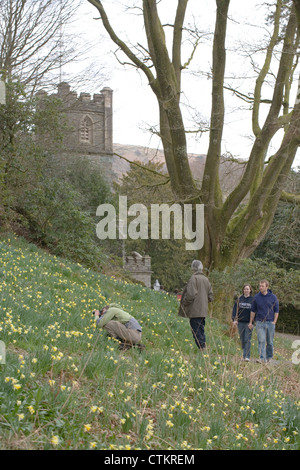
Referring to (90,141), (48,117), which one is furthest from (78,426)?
(90,141)

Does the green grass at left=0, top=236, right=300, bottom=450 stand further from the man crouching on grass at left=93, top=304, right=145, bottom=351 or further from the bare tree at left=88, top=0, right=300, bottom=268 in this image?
the bare tree at left=88, top=0, right=300, bottom=268

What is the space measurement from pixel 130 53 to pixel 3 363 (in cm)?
1239

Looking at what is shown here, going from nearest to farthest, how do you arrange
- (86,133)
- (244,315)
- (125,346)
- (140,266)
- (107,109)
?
1. (125,346)
2. (244,315)
3. (140,266)
4. (107,109)
5. (86,133)

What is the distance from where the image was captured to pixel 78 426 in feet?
12.2

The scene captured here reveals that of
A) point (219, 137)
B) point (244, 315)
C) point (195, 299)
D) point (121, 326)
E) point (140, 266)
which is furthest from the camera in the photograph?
point (140, 266)

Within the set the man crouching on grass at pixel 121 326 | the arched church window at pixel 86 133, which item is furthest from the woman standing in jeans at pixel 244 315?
the arched church window at pixel 86 133

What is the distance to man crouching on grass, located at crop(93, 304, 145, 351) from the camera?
6851 millimetres

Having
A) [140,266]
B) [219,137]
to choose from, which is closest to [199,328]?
[219,137]

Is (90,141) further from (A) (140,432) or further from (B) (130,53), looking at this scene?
(A) (140,432)

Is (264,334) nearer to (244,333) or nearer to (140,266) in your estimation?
(244,333)

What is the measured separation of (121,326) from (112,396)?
2.68 m

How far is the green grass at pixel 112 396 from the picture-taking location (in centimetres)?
364

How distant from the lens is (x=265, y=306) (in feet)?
28.6

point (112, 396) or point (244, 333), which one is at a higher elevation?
point (112, 396)
